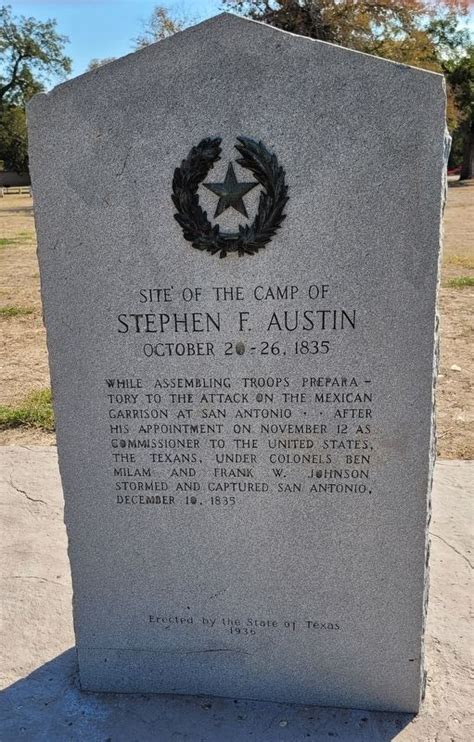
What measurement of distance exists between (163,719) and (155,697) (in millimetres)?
151

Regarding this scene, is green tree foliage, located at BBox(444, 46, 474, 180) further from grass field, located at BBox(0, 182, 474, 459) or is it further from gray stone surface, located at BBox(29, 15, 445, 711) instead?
gray stone surface, located at BBox(29, 15, 445, 711)

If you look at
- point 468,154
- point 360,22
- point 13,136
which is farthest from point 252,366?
point 13,136

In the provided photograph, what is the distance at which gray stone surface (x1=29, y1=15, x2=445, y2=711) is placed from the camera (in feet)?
6.90

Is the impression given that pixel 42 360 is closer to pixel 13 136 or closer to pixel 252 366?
pixel 252 366

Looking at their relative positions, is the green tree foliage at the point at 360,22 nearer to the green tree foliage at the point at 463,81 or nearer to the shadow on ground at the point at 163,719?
the green tree foliage at the point at 463,81

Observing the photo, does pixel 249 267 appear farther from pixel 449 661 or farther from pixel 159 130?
pixel 449 661

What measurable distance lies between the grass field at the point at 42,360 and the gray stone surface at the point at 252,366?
7.93 feet

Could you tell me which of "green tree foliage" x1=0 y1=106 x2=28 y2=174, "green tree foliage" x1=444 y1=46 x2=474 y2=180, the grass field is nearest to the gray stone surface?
the grass field

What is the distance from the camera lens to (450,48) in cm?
4019

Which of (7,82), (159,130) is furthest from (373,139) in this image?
(7,82)

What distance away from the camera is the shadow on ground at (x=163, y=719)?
250 cm

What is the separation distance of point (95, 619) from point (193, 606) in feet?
1.37

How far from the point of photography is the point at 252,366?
2.34m

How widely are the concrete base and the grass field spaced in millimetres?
1534
